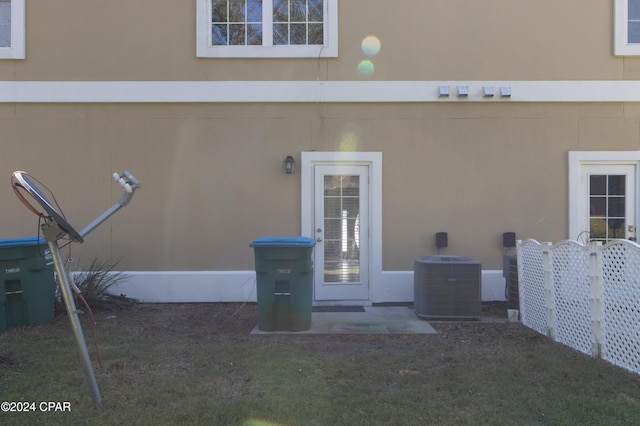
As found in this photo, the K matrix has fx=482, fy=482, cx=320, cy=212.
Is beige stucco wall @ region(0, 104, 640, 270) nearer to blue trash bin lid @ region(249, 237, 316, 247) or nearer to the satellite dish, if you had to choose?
blue trash bin lid @ region(249, 237, 316, 247)

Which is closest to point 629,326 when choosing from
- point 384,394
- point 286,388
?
point 384,394

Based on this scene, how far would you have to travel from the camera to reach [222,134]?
310 inches

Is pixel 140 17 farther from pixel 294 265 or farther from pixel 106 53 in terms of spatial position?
pixel 294 265

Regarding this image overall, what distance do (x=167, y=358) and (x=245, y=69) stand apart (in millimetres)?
4786

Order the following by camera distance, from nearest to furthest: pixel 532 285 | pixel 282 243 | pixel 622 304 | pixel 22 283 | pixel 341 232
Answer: pixel 622 304
pixel 282 243
pixel 532 285
pixel 22 283
pixel 341 232

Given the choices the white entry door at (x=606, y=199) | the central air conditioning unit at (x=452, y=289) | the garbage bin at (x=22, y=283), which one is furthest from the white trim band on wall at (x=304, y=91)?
the central air conditioning unit at (x=452, y=289)

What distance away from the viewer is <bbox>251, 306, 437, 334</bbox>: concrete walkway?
20.3 feet

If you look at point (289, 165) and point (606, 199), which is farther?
point (606, 199)

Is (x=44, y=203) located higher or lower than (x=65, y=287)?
higher

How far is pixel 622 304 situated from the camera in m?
4.61

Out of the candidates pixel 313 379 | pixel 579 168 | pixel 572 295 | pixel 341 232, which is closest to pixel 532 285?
pixel 572 295

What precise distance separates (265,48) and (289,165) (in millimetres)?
1942

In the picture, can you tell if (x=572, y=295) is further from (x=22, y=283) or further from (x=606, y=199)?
(x=22, y=283)

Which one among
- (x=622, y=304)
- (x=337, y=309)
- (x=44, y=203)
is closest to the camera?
(x=44, y=203)
